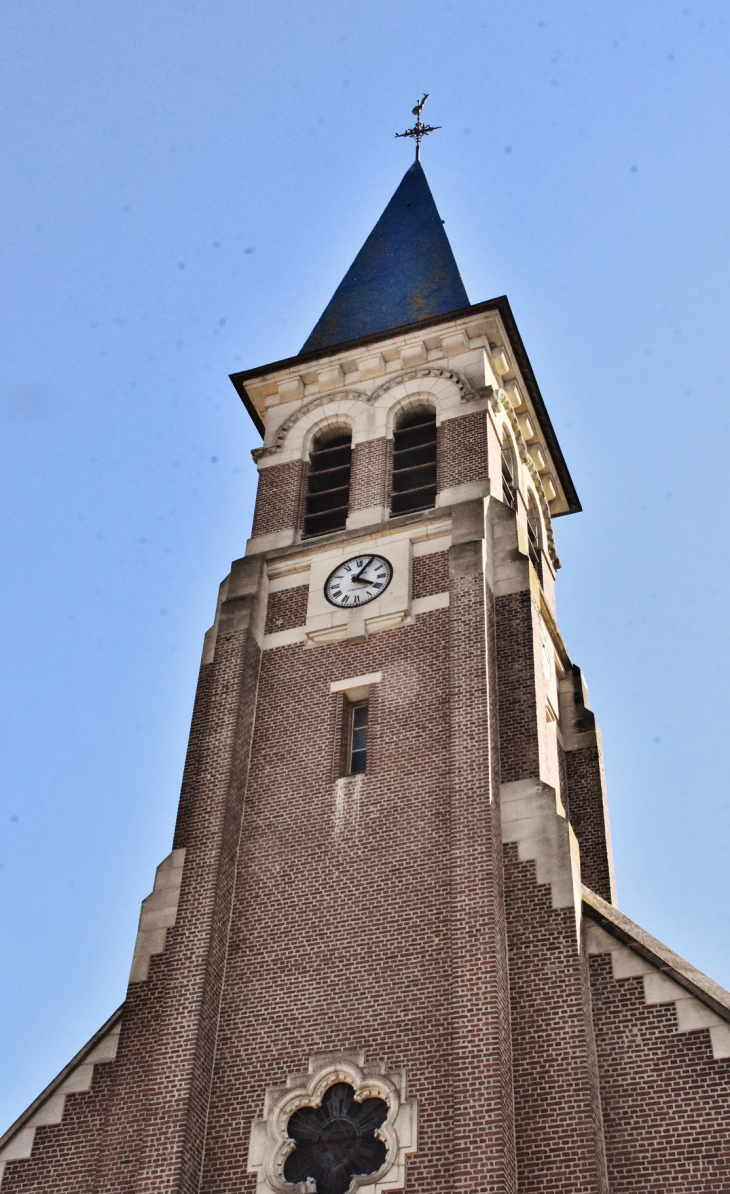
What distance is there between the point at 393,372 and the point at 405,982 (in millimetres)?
13335

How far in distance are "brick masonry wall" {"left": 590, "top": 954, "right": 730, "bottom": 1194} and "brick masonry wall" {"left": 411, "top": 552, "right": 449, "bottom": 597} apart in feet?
23.4

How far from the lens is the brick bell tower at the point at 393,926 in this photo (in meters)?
16.9

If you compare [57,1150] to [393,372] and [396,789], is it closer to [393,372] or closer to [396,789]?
[396,789]

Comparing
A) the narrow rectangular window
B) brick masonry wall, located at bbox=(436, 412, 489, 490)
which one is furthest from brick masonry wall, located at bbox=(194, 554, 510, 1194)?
brick masonry wall, located at bbox=(436, 412, 489, 490)

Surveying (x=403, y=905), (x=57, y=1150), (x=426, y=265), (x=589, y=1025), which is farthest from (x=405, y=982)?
(x=426, y=265)

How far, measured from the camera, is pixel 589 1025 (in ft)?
56.9

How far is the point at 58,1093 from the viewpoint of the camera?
1914 cm

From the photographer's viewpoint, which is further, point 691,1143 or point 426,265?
point 426,265

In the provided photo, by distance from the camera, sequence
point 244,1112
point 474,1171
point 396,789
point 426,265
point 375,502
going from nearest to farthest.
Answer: point 474,1171 < point 244,1112 < point 396,789 < point 375,502 < point 426,265

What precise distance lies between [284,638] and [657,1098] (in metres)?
9.64

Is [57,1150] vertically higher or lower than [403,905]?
lower

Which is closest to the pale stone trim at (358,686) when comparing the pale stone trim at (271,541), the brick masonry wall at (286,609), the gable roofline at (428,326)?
the brick masonry wall at (286,609)

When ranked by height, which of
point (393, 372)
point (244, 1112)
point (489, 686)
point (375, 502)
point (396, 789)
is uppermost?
point (393, 372)

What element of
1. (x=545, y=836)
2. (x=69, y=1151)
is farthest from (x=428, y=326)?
(x=69, y=1151)
